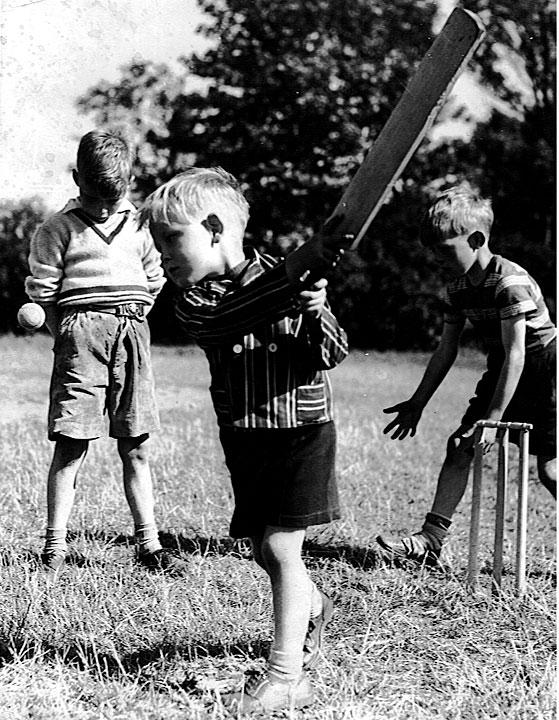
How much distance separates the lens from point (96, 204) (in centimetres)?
356

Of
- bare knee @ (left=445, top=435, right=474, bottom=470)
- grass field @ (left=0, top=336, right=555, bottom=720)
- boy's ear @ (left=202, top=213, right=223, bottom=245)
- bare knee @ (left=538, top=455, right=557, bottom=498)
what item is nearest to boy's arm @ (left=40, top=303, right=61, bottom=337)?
grass field @ (left=0, top=336, right=555, bottom=720)

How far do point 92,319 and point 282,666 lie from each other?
166 centimetres

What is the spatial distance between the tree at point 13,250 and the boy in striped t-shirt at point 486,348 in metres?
3.02

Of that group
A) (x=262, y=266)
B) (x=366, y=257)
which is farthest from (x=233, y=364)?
(x=366, y=257)

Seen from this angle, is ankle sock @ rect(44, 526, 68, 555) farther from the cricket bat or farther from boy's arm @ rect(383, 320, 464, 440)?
the cricket bat

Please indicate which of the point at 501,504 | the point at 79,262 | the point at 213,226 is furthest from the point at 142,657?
the point at 79,262

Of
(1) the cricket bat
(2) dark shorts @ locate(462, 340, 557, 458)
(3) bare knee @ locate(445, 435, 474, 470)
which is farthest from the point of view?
(3) bare knee @ locate(445, 435, 474, 470)

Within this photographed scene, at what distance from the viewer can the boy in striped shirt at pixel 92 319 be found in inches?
138

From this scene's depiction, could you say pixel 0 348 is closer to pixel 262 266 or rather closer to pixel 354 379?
pixel 354 379

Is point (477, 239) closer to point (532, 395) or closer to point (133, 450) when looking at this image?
point (532, 395)

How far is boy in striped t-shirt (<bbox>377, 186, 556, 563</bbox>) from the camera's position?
3604mm

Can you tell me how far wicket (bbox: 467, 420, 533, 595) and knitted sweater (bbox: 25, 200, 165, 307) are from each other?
1540 millimetres

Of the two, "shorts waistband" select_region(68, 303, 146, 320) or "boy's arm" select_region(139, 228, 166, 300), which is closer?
"shorts waistband" select_region(68, 303, 146, 320)

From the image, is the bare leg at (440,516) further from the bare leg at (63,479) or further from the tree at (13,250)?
the tree at (13,250)
